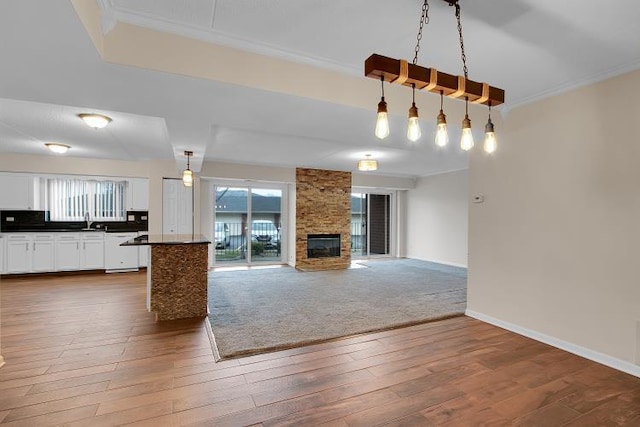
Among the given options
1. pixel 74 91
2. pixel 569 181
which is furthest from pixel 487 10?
pixel 74 91

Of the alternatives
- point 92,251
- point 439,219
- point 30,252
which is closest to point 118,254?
point 92,251

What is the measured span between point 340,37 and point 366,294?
3.90 metres

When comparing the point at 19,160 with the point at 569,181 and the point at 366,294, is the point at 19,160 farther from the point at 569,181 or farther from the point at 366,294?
the point at 569,181

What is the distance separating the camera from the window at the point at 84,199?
22.1 ft

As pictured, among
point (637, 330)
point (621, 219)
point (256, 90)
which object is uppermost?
point (256, 90)

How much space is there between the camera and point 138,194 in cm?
707

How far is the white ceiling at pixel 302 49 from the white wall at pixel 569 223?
0.32m

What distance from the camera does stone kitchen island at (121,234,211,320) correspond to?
3805 mm

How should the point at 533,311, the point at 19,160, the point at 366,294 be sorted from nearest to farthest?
the point at 533,311, the point at 366,294, the point at 19,160

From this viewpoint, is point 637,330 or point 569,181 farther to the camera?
point 569,181

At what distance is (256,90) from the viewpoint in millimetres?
2445

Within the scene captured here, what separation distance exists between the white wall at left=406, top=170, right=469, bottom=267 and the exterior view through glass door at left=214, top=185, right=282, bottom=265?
13.6 feet

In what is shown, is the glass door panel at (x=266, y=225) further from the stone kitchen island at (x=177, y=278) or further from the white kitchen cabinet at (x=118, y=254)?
the stone kitchen island at (x=177, y=278)

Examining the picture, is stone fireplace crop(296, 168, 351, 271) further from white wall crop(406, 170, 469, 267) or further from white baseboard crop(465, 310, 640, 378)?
white baseboard crop(465, 310, 640, 378)
